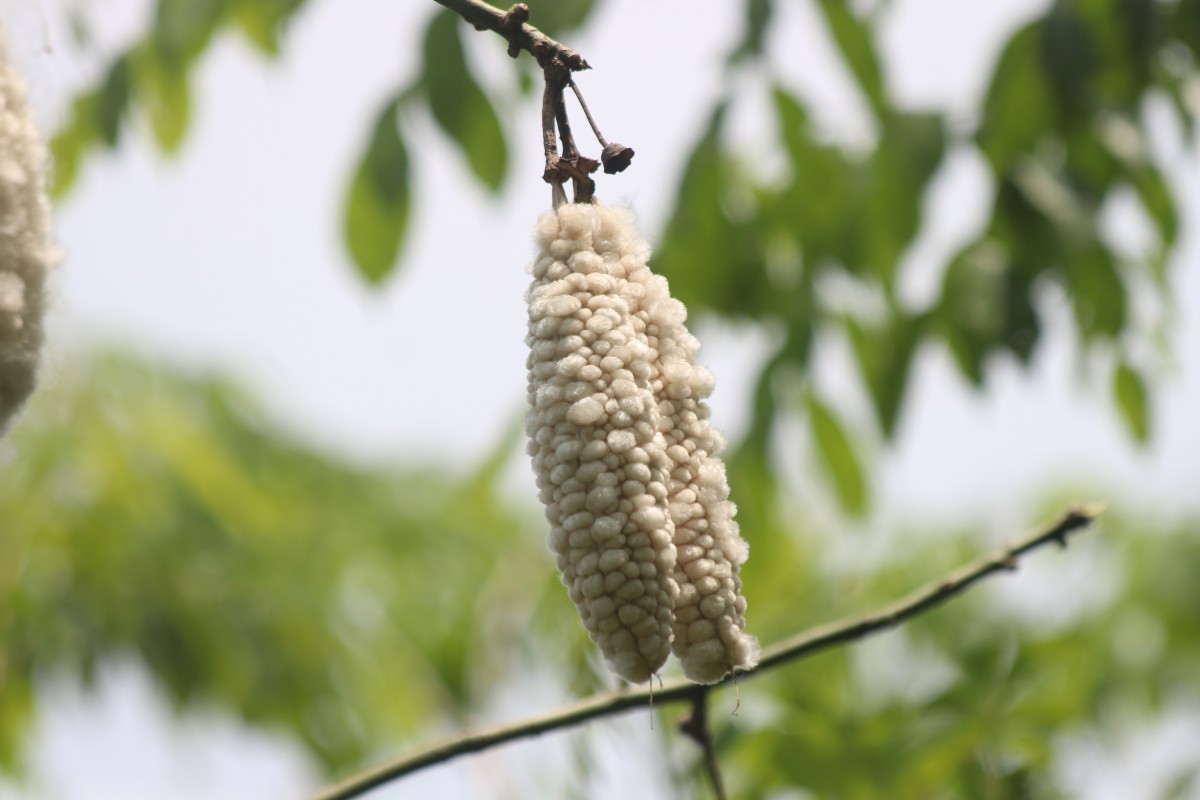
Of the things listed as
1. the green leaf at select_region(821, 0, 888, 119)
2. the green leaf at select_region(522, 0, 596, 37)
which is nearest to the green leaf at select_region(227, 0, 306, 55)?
the green leaf at select_region(522, 0, 596, 37)

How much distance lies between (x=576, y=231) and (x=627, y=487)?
11cm

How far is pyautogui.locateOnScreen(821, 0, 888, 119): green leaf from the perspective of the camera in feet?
4.99

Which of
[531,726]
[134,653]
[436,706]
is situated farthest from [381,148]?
[436,706]

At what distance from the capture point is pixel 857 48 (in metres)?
1.53

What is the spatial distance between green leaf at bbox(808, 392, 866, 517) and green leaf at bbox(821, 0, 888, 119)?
0.42 meters

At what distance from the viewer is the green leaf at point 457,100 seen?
54.0 inches

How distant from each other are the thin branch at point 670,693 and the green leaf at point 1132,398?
36.0 inches

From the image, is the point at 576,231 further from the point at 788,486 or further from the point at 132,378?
the point at 132,378

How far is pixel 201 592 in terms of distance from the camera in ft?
12.4

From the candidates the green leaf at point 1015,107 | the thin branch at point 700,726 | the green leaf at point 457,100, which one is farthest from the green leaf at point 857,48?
the thin branch at point 700,726

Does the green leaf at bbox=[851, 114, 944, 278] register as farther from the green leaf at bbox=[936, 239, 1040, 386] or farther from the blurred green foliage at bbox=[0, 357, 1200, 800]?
the blurred green foliage at bbox=[0, 357, 1200, 800]

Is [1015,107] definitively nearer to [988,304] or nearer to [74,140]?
[988,304]

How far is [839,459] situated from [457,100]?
28.8 inches

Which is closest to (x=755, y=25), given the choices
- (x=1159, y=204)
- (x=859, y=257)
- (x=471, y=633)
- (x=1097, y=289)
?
(x=859, y=257)
